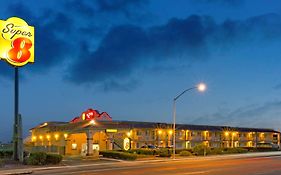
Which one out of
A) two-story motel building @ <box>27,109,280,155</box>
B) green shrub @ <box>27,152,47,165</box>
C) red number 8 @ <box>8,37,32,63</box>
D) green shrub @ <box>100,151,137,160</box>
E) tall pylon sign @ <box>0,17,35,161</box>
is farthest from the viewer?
two-story motel building @ <box>27,109,280,155</box>

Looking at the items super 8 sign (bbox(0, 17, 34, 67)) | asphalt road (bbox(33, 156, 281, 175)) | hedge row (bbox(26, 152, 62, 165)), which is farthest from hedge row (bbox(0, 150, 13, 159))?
asphalt road (bbox(33, 156, 281, 175))

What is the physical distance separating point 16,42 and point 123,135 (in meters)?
22.7

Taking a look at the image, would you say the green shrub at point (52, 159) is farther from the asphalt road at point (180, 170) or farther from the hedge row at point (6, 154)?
the hedge row at point (6, 154)

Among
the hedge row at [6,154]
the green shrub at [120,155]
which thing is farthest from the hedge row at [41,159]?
the green shrub at [120,155]

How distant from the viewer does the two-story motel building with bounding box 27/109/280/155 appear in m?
54.2

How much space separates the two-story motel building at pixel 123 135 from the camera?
54.2 meters

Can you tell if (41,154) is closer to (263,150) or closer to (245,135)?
(263,150)

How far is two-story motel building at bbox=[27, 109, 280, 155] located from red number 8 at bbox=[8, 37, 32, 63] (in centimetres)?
1496

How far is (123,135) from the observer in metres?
57.1

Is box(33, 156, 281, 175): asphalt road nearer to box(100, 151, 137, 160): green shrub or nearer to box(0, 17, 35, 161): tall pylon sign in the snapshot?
box(0, 17, 35, 161): tall pylon sign

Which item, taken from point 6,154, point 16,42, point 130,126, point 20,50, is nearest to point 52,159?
point 6,154

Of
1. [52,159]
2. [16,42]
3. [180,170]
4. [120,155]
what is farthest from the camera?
[120,155]

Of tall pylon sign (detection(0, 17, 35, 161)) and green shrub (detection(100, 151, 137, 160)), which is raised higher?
tall pylon sign (detection(0, 17, 35, 161))

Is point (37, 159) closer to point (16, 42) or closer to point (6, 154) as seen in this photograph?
point (6, 154)
